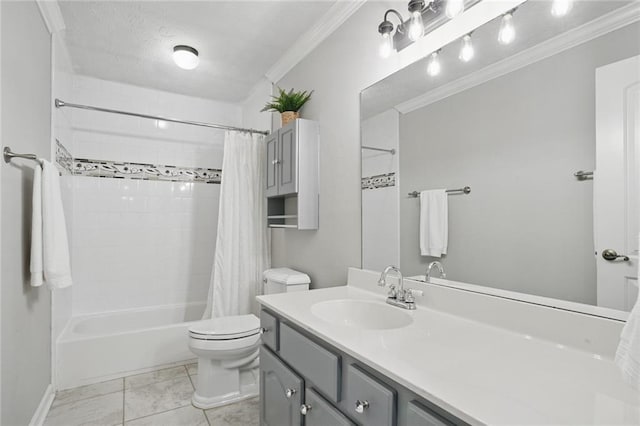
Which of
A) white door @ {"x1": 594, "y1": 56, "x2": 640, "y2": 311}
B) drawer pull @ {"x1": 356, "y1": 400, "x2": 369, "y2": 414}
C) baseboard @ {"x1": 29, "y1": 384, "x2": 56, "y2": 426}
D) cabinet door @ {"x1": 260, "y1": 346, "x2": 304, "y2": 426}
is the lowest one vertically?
baseboard @ {"x1": 29, "y1": 384, "x2": 56, "y2": 426}

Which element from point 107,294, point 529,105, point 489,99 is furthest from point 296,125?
point 107,294

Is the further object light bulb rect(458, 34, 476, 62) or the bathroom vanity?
light bulb rect(458, 34, 476, 62)

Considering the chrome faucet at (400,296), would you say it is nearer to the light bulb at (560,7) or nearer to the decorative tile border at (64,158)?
the light bulb at (560,7)

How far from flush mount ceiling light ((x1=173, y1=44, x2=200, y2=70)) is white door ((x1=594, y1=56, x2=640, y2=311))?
241cm

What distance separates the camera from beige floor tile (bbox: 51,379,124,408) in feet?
7.07

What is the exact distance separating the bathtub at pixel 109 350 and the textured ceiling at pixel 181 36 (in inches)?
83.0

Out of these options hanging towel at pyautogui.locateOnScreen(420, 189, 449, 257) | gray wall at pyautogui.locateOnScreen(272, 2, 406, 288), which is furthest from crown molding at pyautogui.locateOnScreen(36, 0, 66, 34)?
hanging towel at pyautogui.locateOnScreen(420, 189, 449, 257)

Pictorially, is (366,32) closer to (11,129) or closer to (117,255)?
(11,129)

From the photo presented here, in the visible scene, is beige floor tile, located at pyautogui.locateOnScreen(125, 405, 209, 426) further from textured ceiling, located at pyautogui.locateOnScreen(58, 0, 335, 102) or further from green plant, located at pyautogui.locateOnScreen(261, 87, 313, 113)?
textured ceiling, located at pyautogui.locateOnScreen(58, 0, 335, 102)

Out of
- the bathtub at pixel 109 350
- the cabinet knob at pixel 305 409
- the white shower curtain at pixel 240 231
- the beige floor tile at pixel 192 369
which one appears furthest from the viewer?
the white shower curtain at pixel 240 231

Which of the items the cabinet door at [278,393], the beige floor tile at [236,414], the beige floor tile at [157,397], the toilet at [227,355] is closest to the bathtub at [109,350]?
the beige floor tile at [157,397]

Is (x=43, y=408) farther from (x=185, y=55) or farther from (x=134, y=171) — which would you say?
(x=185, y=55)

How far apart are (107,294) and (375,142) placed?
9.15 ft

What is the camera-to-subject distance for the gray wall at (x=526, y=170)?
985mm
